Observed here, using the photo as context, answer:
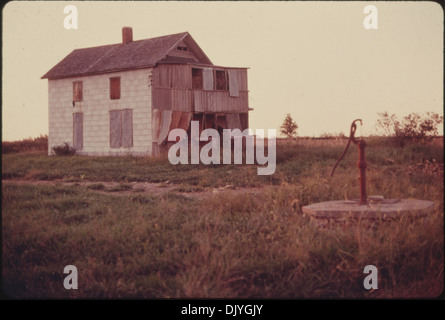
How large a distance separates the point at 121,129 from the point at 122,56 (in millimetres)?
3955

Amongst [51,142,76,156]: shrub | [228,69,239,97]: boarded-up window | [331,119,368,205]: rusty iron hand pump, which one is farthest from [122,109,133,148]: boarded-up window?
[331,119,368,205]: rusty iron hand pump

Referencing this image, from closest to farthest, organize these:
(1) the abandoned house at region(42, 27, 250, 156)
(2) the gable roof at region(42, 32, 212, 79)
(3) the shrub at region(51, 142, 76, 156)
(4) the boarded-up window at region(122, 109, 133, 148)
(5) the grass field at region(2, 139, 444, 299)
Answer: (5) the grass field at region(2, 139, 444, 299) < (1) the abandoned house at region(42, 27, 250, 156) < (4) the boarded-up window at region(122, 109, 133, 148) < (2) the gable roof at region(42, 32, 212, 79) < (3) the shrub at region(51, 142, 76, 156)

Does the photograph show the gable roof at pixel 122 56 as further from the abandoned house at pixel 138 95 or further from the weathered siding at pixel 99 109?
the weathered siding at pixel 99 109

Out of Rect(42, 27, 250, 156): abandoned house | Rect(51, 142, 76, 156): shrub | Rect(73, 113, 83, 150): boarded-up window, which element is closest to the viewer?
Rect(42, 27, 250, 156): abandoned house

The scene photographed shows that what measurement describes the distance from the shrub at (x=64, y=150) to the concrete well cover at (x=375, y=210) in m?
18.1

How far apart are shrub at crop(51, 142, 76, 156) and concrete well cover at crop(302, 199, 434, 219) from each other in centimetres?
1813

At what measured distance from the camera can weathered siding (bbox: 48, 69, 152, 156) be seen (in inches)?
757

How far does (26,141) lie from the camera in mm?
23766

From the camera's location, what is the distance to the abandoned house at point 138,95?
63.0ft

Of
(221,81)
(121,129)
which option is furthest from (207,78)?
(121,129)

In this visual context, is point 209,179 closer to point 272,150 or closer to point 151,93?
point 272,150

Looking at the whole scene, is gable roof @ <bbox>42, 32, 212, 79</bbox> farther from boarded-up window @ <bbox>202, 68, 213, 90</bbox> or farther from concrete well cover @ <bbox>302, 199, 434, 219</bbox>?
concrete well cover @ <bbox>302, 199, 434, 219</bbox>

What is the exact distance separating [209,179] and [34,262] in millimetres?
6262

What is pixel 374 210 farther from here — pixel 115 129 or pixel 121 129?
pixel 115 129
